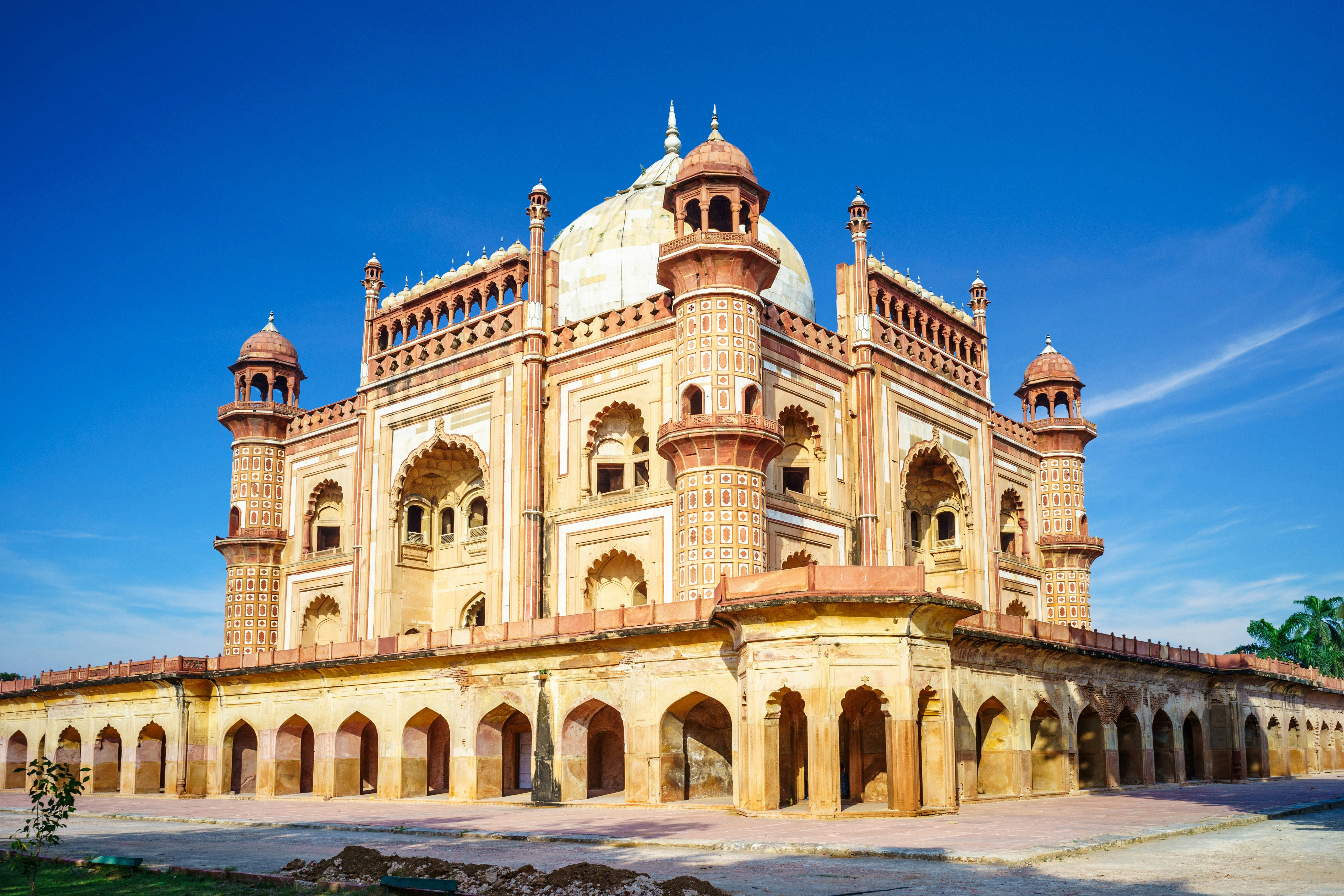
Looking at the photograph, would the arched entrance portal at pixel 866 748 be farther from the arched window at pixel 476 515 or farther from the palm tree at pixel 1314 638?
the palm tree at pixel 1314 638

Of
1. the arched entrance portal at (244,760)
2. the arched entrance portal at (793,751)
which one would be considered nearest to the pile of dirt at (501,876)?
the arched entrance portal at (793,751)

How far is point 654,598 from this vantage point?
92.6 feet

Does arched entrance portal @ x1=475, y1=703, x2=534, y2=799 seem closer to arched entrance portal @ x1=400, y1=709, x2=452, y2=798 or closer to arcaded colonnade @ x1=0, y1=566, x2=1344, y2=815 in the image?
arcaded colonnade @ x1=0, y1=566, x2=1344, y2=815

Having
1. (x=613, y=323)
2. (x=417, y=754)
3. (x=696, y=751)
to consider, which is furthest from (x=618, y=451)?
(x=696, y=751)

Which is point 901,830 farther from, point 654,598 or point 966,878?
point 654,598

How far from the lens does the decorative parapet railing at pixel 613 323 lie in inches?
1176

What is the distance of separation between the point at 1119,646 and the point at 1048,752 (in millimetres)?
3569

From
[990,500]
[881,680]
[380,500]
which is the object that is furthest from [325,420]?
[881,680]

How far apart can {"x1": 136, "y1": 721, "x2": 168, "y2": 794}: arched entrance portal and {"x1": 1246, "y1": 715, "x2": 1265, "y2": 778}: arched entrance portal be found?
27.3m

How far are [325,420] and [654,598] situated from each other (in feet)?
49.2

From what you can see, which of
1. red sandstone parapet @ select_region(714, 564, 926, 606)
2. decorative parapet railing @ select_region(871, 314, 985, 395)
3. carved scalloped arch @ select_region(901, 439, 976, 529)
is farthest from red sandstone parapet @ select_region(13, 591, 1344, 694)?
decorative parapet railing @ select_region(871, 314, 985, 395)

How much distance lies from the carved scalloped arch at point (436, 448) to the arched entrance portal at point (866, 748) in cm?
1311

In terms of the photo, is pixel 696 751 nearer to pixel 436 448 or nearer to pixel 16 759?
pixel 436 448

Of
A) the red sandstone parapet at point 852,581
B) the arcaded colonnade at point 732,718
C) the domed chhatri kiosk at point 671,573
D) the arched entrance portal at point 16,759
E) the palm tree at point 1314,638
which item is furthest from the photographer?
the palm tree at point 1314,638
